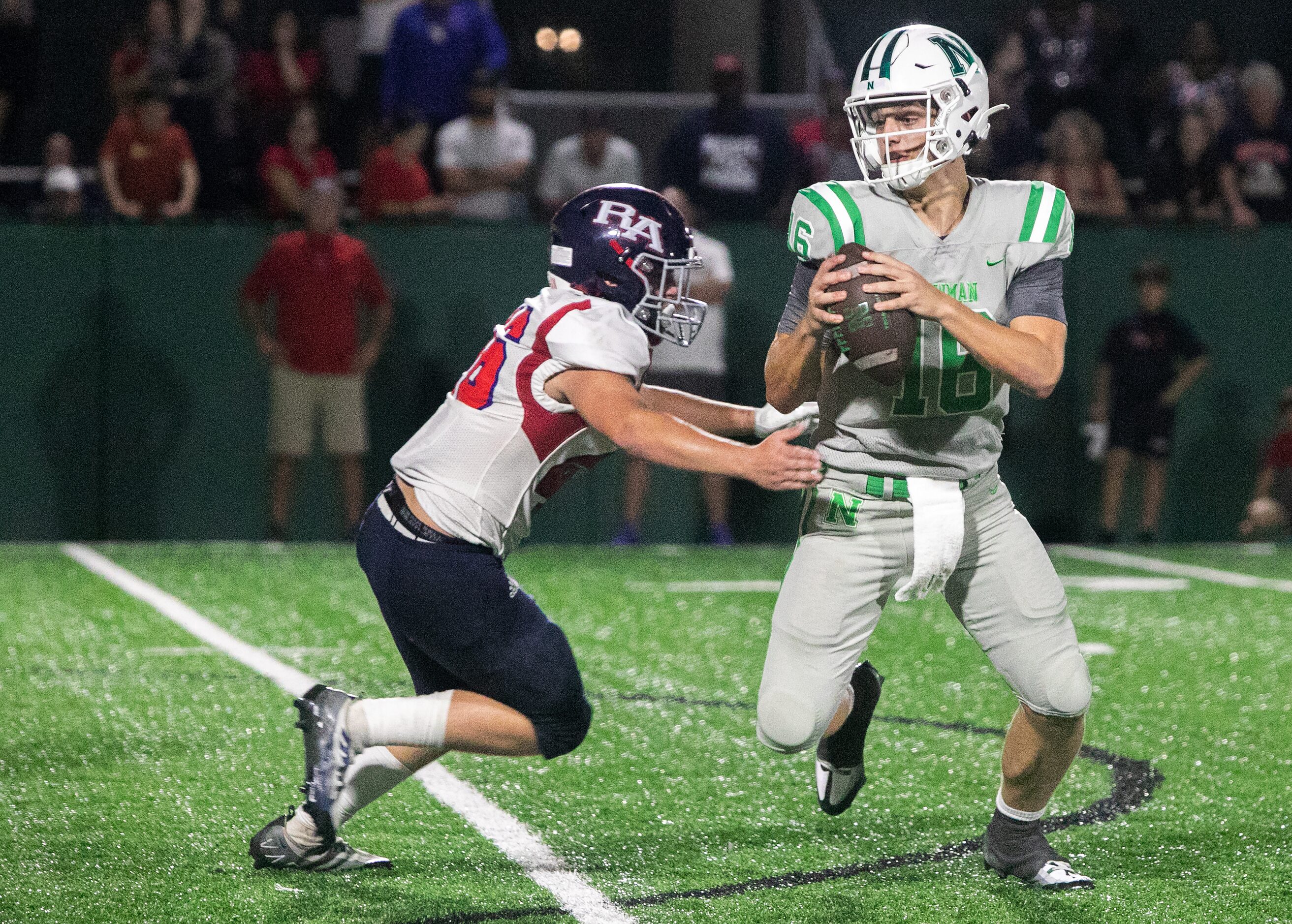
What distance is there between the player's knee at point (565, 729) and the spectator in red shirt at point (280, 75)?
7.62m

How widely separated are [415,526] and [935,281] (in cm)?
113

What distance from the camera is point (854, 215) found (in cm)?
337

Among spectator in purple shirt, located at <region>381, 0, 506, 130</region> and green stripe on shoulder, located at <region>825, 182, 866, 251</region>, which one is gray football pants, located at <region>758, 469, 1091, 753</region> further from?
spectator in purple shirt, located at <region>381, 0, 506, 130</region>

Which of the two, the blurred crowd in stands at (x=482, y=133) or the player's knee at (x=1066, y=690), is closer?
the player's knee at (x=1066, y=690)

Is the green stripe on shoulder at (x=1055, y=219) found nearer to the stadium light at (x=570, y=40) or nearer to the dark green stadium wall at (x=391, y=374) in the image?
the dark green stadium wall at (x=391, y=374)

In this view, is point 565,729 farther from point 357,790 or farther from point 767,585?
point 767,585

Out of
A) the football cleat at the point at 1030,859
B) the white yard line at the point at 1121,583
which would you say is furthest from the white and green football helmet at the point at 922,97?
the white yard line at the point at 1121,583

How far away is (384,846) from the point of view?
3.79 m

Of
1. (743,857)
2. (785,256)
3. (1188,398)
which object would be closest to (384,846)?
(743,857)

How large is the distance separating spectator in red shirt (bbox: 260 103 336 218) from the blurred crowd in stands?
0.5 inches

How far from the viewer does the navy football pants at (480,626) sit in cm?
326

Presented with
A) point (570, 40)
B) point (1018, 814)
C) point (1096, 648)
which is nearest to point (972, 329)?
point (1018, 814)

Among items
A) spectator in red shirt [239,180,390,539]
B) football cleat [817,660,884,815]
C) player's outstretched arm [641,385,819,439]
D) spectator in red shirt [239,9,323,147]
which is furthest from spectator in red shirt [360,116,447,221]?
football cleat [817,660,884,815]

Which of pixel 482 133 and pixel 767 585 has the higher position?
pixel 482 133
